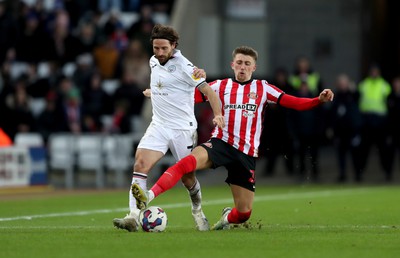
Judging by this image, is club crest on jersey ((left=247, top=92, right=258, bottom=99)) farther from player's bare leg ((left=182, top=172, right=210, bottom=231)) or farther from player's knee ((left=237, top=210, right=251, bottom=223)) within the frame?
player's knee ((left=237, top=210, right=251, bottom=223))

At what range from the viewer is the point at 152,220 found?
1121 cm

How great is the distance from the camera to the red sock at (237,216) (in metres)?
11.8

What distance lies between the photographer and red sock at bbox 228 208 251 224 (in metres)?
11.8

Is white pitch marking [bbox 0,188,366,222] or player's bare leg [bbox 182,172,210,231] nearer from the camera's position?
player's bare leg [bbox 182,172,210,231]

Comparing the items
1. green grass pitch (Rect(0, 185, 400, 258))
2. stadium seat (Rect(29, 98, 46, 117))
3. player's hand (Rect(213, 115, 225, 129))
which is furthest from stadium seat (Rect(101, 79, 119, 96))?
player's hand (Rect(213, 115, 225, 129))

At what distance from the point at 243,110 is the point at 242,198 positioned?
0.88m

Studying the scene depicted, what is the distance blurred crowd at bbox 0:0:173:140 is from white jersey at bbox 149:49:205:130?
11256 millimetres

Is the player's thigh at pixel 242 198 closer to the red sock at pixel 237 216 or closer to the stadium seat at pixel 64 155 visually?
the red sock at pixel 237 216

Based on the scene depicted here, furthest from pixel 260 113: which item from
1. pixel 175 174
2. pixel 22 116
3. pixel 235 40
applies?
pixel 235 40

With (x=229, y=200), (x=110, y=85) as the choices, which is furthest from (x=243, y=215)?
(x=110, y=85)

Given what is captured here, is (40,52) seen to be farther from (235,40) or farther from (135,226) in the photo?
(135,226)

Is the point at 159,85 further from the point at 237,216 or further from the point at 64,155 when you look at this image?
the point at 64,155

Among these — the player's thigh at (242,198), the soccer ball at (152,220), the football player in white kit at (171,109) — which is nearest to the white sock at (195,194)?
the football player in white kit at (171,109)

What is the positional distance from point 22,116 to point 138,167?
39.2 feet
